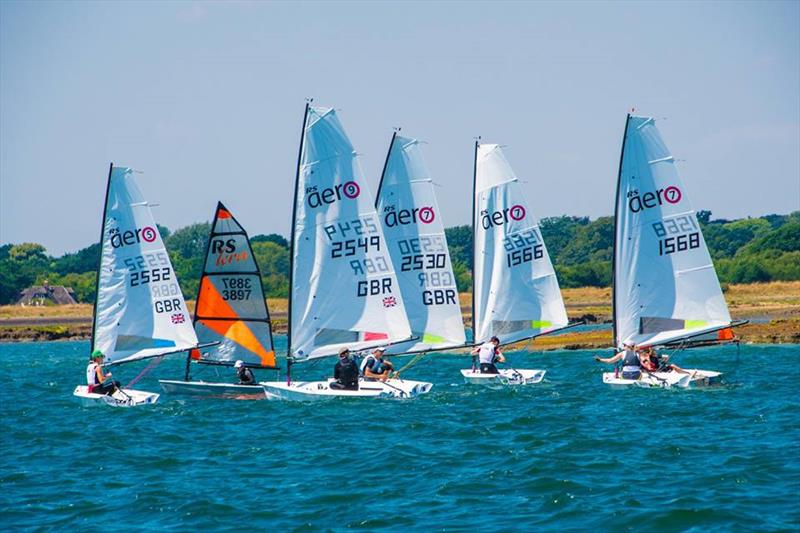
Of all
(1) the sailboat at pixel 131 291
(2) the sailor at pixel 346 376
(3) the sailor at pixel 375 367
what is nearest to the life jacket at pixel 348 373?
(2) the sailor at pixel 346 376

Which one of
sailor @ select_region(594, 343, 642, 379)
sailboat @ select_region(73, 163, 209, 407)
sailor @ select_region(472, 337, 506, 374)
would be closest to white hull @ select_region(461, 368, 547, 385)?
sailor @ select_region(472, 337, 506, 374)

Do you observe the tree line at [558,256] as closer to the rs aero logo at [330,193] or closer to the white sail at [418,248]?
the white sail at [418,248]

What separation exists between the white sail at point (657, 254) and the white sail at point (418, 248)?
5.35 metres

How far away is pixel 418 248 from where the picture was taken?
37.3 meters

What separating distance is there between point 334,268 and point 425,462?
36.6 ft

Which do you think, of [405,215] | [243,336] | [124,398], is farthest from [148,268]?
[405,215]

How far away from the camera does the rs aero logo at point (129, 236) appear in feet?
116

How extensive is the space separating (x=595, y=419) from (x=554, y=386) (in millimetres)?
8313

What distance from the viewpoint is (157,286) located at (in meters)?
36.0

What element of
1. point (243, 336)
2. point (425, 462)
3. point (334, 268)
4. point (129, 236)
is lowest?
point (425, 462)

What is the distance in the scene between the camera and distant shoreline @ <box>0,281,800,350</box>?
56844 millimetres

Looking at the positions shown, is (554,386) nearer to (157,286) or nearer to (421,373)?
(421,373)

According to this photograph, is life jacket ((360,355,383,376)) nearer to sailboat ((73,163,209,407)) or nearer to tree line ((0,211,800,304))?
sailboat ((73,163,209,407))

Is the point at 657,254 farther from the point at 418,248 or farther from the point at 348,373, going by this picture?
the point at 348,373
